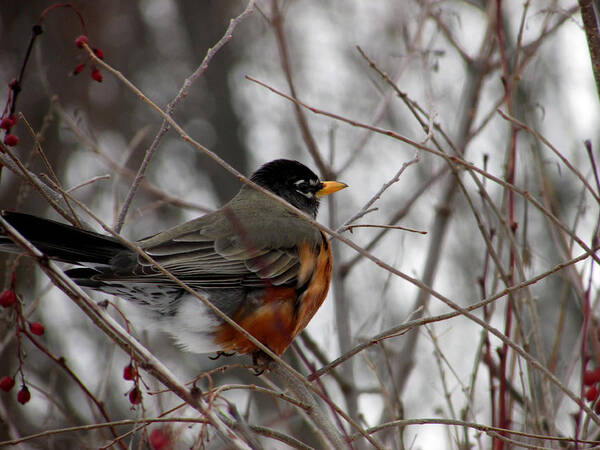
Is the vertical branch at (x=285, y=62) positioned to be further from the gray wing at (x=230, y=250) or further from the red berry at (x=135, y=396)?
the red berry at (x=135, y=396)

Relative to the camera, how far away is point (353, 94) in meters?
9.84

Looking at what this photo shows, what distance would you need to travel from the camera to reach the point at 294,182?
13.9 feet

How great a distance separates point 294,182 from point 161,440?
227 centimetres

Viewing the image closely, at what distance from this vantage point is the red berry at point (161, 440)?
2077 mm

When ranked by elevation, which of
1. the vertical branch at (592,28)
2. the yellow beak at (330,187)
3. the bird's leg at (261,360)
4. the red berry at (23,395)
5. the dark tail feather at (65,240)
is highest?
the vertical branch at (592,28)

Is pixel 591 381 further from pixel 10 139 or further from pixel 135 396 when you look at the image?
pixel 10 139

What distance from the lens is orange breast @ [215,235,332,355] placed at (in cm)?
308

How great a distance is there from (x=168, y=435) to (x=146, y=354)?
504 mm

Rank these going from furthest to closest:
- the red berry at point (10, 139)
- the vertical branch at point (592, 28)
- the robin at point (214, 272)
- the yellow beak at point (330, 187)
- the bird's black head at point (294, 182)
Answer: the bird's black head at point (294, 182) → the yellow beak at point (330, 187) → the robin at point (214, 272) → the red berry at point (10, 139) → the vertical branch at point (592, 28)

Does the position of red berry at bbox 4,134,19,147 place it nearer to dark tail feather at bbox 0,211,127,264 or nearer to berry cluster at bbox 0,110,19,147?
berry cluster at bbox 0,110,19,147

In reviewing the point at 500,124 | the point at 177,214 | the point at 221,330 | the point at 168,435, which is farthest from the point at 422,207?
the point at 168,435

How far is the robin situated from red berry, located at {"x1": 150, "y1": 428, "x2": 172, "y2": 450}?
628 millimetres

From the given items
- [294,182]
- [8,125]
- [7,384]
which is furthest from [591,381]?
[8,125]

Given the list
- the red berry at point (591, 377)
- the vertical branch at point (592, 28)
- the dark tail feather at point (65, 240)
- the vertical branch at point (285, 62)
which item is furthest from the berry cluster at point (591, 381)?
the dark tail feather at point (65, 240)
